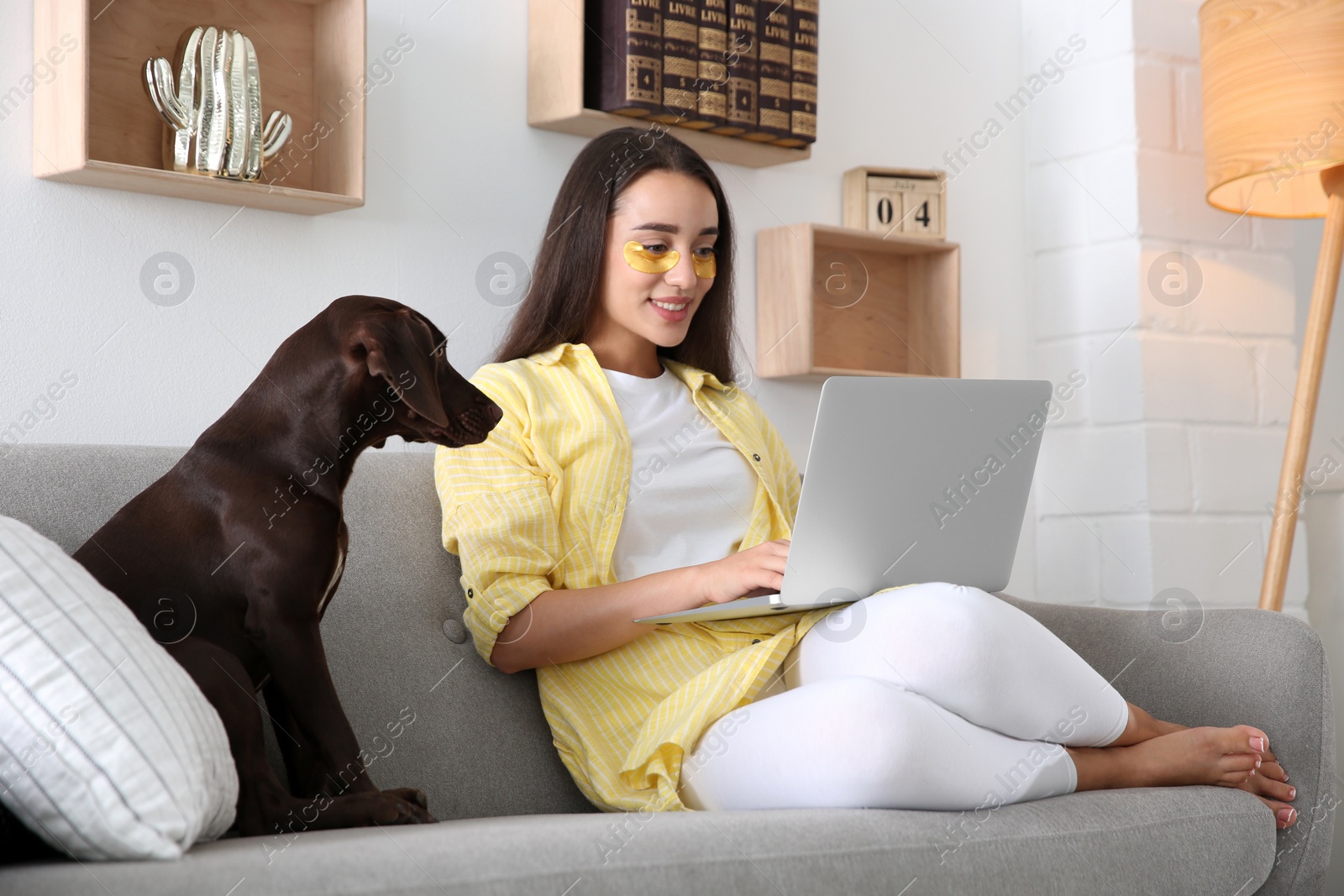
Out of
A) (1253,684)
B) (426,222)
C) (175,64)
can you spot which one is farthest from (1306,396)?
(175,64)

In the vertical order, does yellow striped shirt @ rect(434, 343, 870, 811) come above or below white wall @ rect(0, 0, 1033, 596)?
below

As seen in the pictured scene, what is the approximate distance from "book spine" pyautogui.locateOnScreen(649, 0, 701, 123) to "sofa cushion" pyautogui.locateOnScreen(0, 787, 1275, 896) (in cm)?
120

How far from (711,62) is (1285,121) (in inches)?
37.4

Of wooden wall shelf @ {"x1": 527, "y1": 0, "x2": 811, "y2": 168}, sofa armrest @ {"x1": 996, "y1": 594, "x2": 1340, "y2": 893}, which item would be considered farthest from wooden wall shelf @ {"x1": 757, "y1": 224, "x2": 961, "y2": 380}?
sofa armrest @ {"x1": 996, "y1": 594, "x2": 1340, "y2": 893}

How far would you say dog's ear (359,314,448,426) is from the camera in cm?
111

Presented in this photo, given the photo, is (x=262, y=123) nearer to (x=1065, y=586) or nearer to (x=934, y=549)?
(x=934, y=549)

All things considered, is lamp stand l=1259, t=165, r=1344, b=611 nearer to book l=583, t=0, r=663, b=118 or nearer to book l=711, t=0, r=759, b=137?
book l=711, t=0, r=759, b=137

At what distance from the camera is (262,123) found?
1.74 metres

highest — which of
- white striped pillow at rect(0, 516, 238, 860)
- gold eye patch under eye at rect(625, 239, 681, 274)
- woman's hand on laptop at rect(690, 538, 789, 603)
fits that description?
gold eye patch under eye at rect(625, 239, 681, 274)

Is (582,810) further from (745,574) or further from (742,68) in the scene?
(742,68)

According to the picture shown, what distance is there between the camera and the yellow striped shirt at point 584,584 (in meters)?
1.37

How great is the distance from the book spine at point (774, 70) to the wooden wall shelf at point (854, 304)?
0.69ft

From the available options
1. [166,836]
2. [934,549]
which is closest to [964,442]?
[934,549]

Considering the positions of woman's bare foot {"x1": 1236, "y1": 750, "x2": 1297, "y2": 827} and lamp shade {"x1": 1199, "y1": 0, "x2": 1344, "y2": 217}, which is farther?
lamp shade {"x1": 1199, "y1": 0, "x2": 1344, "y2": 217}
